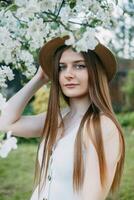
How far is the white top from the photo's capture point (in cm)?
201

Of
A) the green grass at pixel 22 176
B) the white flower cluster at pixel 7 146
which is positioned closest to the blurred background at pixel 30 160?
the green grass at pixel 22 176

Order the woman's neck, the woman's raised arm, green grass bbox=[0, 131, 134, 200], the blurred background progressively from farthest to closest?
1. green grass bbox=[0, 131, 134, 200]
2. the blurred background
3. the woman's raised arm
4. the woman's neck

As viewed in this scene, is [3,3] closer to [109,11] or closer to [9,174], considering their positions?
[109,11]

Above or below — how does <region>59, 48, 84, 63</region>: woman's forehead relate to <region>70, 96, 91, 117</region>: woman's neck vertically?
above

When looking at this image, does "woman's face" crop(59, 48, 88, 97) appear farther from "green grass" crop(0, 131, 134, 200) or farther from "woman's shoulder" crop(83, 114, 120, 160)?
"green grass" crop(0, 131, 134, 200)

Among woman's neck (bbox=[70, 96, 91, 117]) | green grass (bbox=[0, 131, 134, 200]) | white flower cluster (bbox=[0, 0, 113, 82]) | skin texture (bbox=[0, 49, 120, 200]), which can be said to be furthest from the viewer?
green grass (bbox=[0, 131, 134, 200])

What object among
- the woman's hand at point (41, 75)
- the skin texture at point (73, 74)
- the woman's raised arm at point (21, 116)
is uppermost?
the skin texture at point (73, 74)

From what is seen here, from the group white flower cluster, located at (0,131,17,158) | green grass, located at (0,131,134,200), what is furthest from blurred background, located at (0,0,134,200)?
white flower cluster, located at (0,131,17,158)

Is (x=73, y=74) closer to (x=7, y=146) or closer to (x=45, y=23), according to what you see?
(x=45, y=23)

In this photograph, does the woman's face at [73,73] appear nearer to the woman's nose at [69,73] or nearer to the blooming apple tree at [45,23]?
the woman's nose at [69,73]

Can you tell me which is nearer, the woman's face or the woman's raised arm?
the woman's face

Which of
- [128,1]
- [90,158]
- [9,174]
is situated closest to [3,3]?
[90,158]

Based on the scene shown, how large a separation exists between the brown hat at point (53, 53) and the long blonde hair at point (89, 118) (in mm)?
22

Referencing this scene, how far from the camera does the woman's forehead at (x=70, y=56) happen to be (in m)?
2.02
